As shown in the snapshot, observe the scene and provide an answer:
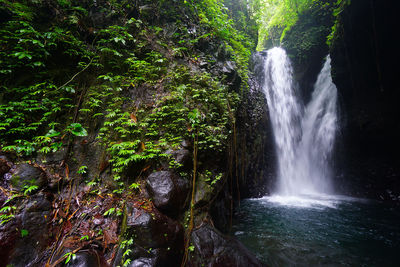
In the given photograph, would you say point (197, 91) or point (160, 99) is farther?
point (197, 91)

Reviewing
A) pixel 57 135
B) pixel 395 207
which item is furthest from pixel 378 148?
pixel 57 135

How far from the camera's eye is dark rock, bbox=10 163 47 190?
8.14 feet

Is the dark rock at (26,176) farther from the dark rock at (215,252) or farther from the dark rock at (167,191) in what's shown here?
the dark rock at (215,252)

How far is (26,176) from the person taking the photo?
2.58 m

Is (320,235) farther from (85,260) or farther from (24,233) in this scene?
(24,233)

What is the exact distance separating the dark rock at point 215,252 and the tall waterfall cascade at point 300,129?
7.80 m

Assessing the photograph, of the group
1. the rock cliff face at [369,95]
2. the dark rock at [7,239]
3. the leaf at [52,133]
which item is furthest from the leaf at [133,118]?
the rock cliff face at [369,95]

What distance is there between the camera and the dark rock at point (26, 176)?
8.14ft

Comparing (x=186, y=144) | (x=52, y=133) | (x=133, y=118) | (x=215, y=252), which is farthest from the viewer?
(x=133, y=118)

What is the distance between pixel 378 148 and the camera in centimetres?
890

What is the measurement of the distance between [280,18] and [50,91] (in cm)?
1816

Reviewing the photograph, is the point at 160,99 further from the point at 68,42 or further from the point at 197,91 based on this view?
the point at 68,42

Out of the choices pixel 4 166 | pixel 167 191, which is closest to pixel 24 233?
pixel 4 166

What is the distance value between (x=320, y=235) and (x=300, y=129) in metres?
9.42
